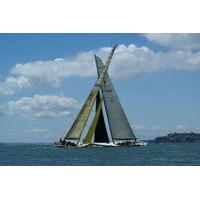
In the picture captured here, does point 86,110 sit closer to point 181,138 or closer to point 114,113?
point 114,113

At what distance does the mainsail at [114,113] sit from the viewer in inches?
662

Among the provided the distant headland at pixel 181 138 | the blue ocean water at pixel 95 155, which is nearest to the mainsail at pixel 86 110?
the blue ocean water at pixel 95 155

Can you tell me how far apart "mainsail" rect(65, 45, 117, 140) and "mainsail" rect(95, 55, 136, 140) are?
3.7 inches

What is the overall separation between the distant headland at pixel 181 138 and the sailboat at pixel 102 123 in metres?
0.63

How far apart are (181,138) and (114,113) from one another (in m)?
1.82

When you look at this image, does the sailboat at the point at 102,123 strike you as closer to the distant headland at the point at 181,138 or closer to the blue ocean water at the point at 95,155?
the blue ocean water at the point at 95,155

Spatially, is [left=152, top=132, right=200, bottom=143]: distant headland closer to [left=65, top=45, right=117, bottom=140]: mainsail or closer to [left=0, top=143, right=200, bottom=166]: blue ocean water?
[left=0, top=143, right=200, bottom=166]: blue ocean water

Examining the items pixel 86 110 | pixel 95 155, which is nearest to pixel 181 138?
pixel 95 155

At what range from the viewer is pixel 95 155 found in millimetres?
16984

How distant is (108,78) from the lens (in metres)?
16.7

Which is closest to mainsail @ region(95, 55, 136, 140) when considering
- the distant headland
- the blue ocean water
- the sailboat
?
the sailboat

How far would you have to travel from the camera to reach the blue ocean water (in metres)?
16.4
